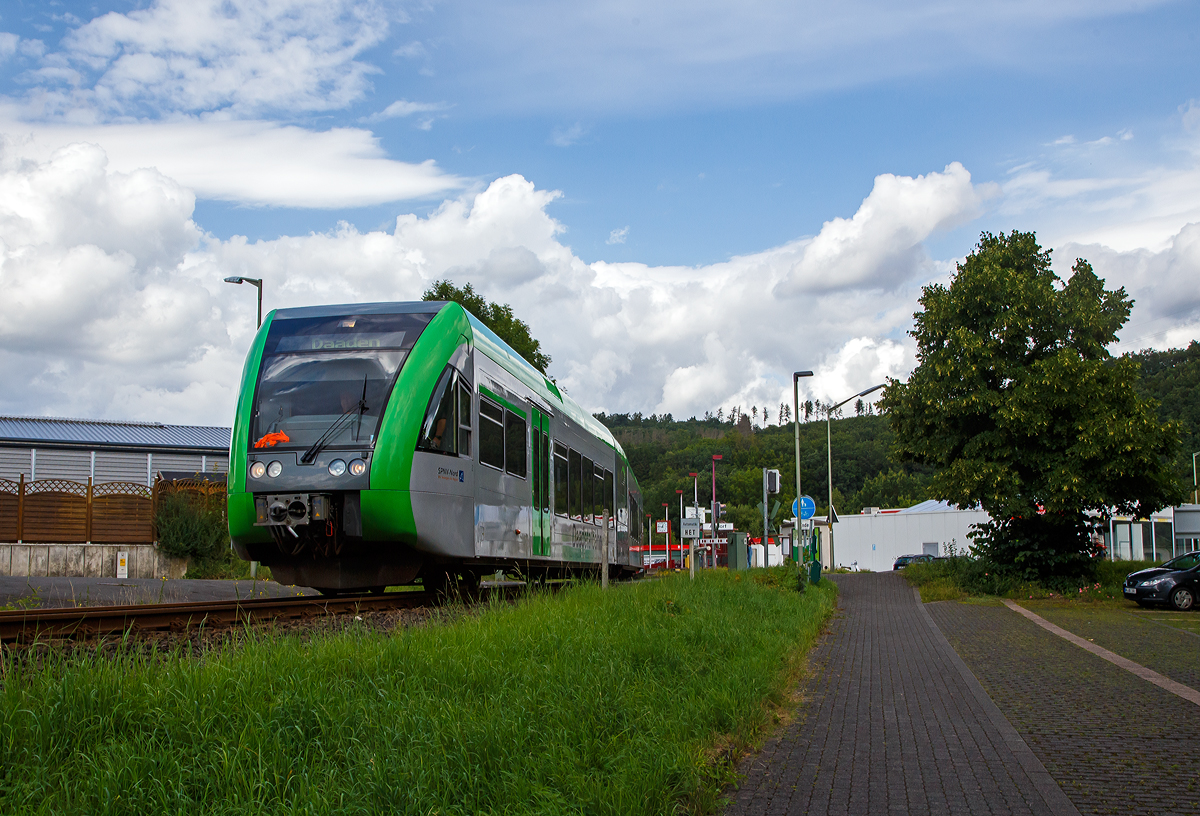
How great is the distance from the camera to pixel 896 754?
21.3 feet

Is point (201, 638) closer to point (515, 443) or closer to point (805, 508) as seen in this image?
point (515, 443)

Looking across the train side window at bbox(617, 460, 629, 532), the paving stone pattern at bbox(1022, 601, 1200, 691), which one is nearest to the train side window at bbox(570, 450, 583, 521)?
the train side window at bbox(617, 460, 629, 532)

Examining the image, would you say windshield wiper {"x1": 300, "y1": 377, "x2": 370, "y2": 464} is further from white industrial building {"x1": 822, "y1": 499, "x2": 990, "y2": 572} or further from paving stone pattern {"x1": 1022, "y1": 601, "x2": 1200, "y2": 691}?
white industrial building {"x1": 822, "y1": 499, "x2": 990, "y2": 572}

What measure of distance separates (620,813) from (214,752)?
176 centimetres

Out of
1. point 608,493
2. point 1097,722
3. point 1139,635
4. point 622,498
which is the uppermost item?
point 608,493

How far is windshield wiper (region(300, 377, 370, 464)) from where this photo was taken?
11070 mm

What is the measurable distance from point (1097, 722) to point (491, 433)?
26.1 feet

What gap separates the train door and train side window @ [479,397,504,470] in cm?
178

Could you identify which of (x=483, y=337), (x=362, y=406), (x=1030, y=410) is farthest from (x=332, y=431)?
(x=1030, y=410)

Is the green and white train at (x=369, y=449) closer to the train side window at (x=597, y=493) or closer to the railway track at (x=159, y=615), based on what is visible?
the railway track at (x=159, y=615)

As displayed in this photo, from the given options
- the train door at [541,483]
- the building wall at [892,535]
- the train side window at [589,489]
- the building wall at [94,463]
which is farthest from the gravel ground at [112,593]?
the building wall at [892,535]

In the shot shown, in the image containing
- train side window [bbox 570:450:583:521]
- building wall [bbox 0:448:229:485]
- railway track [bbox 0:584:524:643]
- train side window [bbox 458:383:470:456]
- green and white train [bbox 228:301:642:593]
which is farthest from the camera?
building wall [bbox 0:448:229:485]

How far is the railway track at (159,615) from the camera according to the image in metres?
8.02

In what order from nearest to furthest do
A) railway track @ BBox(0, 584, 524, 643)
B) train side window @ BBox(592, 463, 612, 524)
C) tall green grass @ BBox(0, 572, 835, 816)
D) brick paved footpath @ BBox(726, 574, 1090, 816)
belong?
tall green grass @ BBox(0, 572, 835, 816), brick paved footpath @ BBox(726, 574, 1090, 816), railway track @ BBox(0, 584, 524, 643), train side window @ BBox(592, 463, 612, 524)
